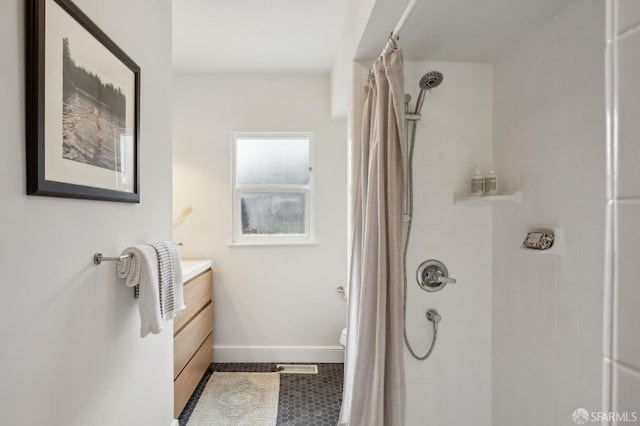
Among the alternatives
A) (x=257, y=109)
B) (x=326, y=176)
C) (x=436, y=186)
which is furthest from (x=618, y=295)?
(x=257, y=109)

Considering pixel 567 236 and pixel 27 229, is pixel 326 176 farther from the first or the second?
pixel 27 229

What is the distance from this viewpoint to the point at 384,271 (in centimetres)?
129

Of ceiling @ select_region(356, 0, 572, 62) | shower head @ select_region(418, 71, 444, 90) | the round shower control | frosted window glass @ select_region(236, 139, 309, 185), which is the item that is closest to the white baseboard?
the round shower control

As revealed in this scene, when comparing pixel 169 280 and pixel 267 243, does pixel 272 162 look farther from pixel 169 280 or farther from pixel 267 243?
pixel 169 280

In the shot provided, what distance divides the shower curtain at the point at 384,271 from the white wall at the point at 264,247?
1.36m

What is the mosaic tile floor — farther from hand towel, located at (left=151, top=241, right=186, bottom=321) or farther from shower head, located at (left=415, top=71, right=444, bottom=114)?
shower head, located at (left=415, top=71, right=444, bottom=114)

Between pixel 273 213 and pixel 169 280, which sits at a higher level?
pixel 273 213

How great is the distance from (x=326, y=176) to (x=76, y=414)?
2.20 m

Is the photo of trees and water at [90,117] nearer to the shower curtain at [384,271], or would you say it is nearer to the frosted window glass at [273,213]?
the shower curtain at [384,271]

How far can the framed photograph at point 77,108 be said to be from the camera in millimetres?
750

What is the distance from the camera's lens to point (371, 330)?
140 cm

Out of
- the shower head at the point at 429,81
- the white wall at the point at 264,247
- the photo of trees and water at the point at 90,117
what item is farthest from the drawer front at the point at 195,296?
the shower head at the point at 429,81

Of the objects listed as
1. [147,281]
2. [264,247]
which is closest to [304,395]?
[264,247]

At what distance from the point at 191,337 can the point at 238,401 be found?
1.79 feet
